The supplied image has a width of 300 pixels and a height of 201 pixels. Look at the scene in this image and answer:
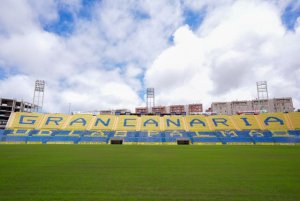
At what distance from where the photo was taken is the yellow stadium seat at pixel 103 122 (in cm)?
4542

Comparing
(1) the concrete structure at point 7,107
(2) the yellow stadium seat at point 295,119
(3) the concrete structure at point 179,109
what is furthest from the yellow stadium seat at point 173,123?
(1) the concrete structure at point 7,107

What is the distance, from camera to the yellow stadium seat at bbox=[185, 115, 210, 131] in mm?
45094

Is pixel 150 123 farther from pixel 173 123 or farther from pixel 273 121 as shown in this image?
pixel 273 121

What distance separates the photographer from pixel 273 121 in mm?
44344

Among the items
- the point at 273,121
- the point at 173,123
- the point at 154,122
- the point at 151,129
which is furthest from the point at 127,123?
the point at 273,121

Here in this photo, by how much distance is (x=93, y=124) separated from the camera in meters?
46.6

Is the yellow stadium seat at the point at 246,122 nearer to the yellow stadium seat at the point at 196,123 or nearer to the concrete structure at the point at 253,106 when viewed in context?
the yellow stadium seat at the point at 196,123

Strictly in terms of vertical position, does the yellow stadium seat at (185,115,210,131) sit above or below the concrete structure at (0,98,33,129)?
below

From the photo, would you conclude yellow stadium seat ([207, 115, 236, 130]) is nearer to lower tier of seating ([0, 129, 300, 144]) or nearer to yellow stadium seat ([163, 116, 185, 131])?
lower tier of seating ([0, 129, 300, 144])

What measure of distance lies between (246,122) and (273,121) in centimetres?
602

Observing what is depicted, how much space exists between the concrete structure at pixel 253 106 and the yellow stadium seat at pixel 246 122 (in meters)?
52.2

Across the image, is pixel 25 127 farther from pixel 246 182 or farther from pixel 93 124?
pixel 246 182

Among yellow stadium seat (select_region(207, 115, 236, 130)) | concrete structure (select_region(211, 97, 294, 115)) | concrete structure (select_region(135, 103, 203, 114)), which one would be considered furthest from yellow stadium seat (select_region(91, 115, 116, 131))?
concrete structure (select_region(211, 97, 294, 115))

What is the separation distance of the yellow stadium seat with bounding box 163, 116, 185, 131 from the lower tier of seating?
316 cm
